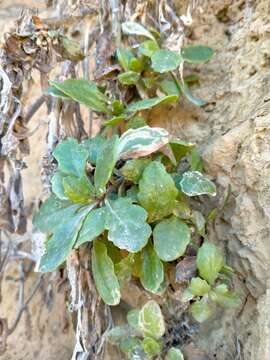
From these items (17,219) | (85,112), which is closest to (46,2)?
(85,112)

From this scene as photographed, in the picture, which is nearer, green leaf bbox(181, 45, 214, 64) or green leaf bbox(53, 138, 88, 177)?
green leaf bbox(53, 138, 88, 177)

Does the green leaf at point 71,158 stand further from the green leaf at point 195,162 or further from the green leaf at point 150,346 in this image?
the green leaf at point 150,346

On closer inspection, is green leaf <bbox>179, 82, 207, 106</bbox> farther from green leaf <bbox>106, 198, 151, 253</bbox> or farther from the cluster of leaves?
the cluster of leaves

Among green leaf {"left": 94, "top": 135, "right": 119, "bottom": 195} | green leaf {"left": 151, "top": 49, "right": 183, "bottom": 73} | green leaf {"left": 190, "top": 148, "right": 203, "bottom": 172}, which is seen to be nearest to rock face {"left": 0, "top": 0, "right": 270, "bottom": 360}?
green leaf {"left": 190, "top": 148, "right": 203, "bottom": 172}

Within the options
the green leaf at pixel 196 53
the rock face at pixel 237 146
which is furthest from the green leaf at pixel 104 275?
the green leaf at pixel 196 53

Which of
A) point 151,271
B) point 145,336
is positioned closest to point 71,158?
point 151,271
